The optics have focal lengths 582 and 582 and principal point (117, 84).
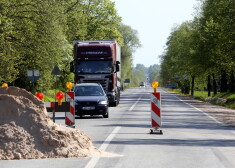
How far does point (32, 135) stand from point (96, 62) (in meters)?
24.4

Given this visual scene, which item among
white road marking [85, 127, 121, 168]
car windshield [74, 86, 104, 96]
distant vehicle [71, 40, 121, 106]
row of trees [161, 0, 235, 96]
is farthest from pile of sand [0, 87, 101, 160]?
row of trees [161, 0, 235, 96]

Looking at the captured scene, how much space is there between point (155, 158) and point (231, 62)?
129ft

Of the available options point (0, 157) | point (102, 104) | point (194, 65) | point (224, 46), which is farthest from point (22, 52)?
point (0, 157)

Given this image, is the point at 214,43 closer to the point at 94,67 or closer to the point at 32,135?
the point at 94,67

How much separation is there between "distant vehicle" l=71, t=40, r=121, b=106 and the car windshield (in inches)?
310

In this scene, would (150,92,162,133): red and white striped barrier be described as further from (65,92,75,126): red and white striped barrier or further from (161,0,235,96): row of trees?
(161,0,235,96): row of trees

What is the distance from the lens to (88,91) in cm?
2744

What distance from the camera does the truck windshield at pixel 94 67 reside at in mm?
35656

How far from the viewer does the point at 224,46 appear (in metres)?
48.1

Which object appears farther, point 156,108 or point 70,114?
point 70,114

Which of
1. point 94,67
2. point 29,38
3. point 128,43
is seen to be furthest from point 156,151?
point 128,43

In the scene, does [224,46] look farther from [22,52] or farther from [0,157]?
[0,157]

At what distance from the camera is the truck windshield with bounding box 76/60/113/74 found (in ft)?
117

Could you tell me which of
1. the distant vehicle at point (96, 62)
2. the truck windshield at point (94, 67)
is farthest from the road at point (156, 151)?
the truck windshield at point (94, 67)
